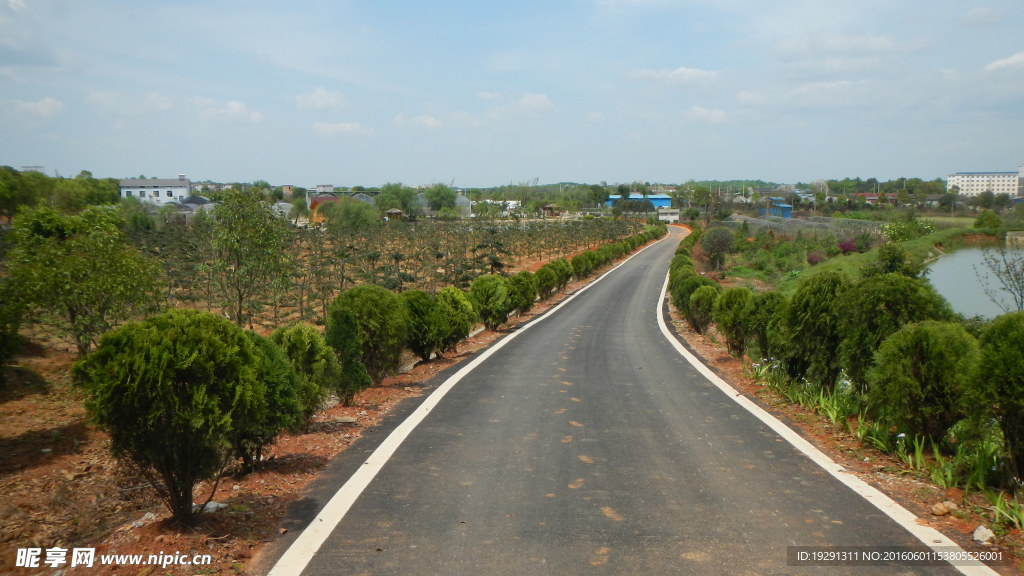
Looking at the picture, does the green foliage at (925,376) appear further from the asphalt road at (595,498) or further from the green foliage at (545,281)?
the green foliage at (545,281)

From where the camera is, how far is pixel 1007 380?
434cm

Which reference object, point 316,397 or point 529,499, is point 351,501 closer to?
point 529,499

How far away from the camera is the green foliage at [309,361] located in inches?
243

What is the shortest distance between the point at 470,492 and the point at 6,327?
8.54 meters

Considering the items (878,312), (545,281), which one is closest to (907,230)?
(545,281)

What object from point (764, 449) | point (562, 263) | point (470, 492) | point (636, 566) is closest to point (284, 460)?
point (470, 492)

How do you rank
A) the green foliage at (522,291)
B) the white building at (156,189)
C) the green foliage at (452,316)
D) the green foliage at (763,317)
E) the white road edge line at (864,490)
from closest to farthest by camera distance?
the white road edge line at (864,490) < the green foliage at (763,317) < the green foliage at (452,316) < the green foliage at (522,291) < the white building at (156,189)

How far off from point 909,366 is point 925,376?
5.4 inches

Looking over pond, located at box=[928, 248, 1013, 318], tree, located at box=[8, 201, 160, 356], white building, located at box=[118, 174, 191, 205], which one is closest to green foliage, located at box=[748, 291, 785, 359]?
tree, located at box=[8, 201, 160, 356]

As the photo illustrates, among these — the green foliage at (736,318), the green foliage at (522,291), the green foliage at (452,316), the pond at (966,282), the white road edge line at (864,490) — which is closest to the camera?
the white road edge line at (864,490)

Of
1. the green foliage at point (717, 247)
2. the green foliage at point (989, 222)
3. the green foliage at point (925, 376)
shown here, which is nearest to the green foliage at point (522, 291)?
the green foliage at point (925, 376)

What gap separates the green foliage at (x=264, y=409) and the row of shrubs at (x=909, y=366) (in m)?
4.97

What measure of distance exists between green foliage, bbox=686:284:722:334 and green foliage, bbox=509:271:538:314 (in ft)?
18.9

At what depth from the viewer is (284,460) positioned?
18.3 feet
